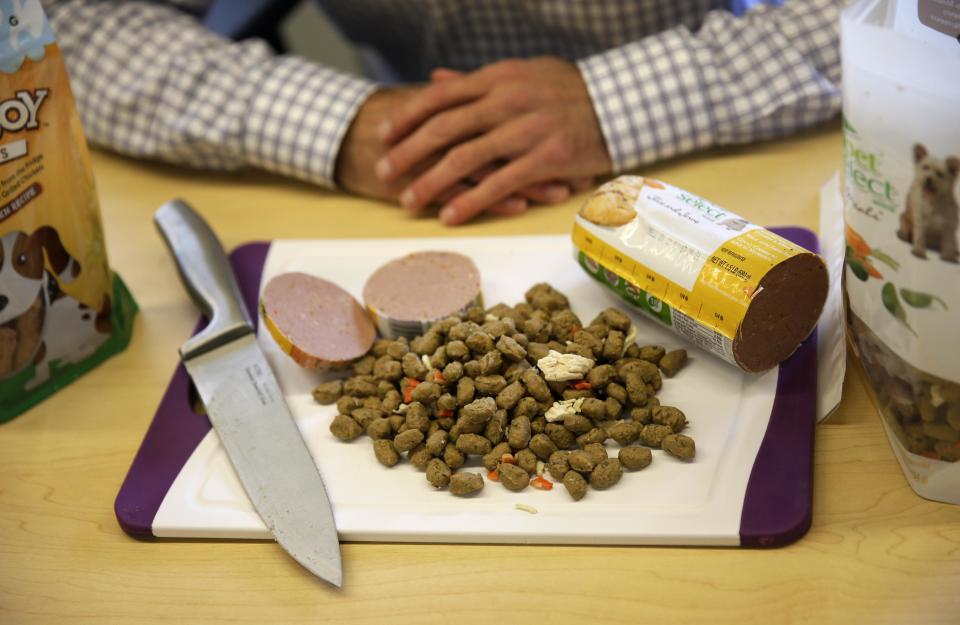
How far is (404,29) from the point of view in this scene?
1.90 m

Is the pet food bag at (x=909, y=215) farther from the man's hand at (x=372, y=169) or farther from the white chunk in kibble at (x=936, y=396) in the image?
the man's hand at (x=372, y=169)

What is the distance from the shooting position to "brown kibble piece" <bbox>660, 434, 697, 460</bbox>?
884mm

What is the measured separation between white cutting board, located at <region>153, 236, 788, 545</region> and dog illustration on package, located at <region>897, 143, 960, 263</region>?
0.26 metres

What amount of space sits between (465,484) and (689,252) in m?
0.32

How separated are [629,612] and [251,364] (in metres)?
0.49

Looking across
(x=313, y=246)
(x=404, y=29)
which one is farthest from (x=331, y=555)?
(x=404, y=29)

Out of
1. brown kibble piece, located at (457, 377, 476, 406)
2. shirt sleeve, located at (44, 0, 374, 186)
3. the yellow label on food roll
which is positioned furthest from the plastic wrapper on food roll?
shirt sleeve, located at (44, 0, 374, 186)

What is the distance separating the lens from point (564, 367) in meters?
0.95

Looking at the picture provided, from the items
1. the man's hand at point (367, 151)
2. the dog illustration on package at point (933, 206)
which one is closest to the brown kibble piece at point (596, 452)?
the dog illustration on package at point (933, 206)

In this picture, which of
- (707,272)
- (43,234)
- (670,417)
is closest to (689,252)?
(707,272)

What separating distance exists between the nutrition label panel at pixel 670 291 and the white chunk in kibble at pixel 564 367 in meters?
0.11

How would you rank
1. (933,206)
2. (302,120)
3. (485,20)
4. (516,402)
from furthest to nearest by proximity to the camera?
(485,20), (302,120), (516,402), (933,206)

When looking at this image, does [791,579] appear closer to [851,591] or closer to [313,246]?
[851,591]

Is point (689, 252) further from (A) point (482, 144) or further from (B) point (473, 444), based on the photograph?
(A) point (482, 144)
